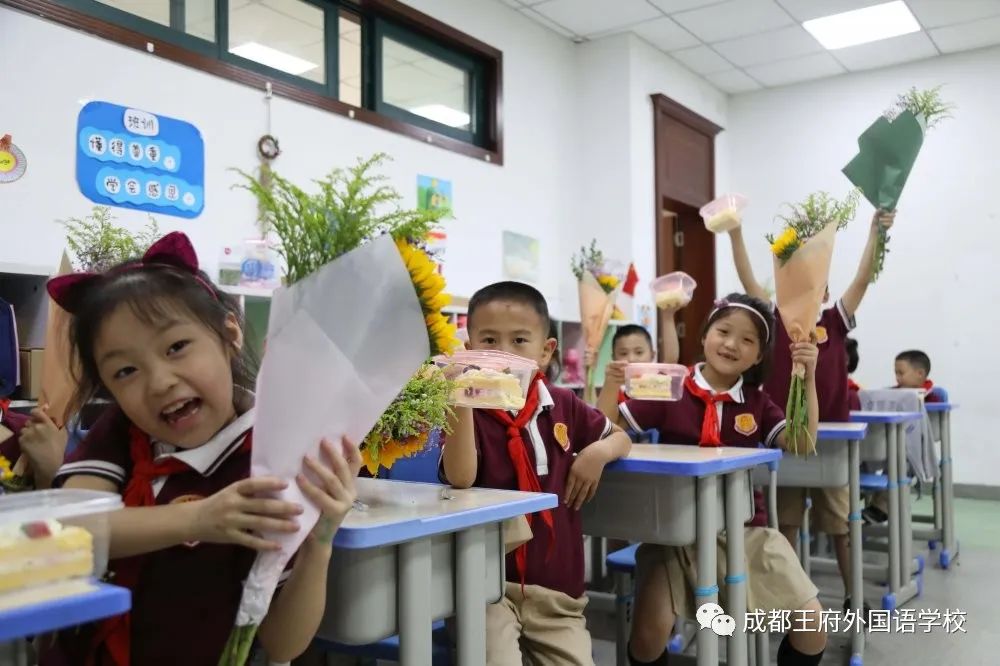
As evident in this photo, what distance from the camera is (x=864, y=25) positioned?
19.3 ft

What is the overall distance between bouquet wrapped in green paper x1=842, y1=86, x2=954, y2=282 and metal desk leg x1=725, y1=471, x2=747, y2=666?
131cm

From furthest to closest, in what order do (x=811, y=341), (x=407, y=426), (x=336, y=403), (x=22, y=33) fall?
(x=22, y=33), (x=811, y=341), (x=407, y=426), (x=336, y=403)

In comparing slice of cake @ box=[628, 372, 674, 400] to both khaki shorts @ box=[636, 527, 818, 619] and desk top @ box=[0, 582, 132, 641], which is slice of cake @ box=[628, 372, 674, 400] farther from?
desk top @ box=[0, 582, 132, 641]

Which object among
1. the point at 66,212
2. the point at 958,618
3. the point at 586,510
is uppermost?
the point at 66,212

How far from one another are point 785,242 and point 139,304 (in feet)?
6.59

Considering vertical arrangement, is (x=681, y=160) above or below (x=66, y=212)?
above

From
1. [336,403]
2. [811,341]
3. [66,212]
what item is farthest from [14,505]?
[66,212]

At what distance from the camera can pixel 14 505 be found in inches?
29.8

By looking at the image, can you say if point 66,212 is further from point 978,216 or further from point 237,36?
point 978,216

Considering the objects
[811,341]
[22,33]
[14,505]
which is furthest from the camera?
[22,33]

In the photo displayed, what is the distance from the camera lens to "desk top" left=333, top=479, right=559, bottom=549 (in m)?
1.13

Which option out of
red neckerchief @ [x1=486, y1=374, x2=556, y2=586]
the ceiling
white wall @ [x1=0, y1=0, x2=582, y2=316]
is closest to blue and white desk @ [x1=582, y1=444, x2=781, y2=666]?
red neckerchief @ [x1=486, y1=374, x2=556, y2=586]

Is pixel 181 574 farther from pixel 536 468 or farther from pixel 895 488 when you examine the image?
pixel 895 488

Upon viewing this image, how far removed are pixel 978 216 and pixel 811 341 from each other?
463cm
